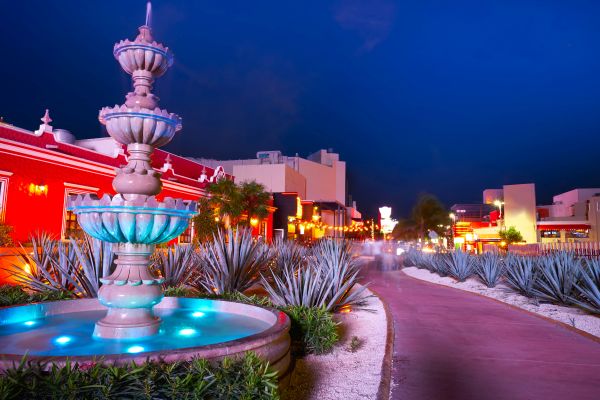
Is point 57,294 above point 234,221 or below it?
below

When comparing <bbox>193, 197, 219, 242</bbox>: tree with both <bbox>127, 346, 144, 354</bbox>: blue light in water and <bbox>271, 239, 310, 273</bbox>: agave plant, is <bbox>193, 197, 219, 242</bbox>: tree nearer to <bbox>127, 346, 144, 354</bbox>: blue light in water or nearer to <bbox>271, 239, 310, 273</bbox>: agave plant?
<bbox>271, 239, 310, 273</bbox>: agave plant

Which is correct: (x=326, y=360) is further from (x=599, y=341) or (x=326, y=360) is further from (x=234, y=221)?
(x=234, y=221)

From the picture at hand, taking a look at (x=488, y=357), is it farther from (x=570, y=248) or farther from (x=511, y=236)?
(x=511, y=236)

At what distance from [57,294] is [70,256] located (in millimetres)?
1227

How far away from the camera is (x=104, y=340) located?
4.72 metres

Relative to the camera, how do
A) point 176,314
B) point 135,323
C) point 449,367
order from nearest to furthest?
1. point 135,323
2. point 449,367
3. point 176,314


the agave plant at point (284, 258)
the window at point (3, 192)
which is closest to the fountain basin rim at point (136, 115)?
the agave plant at point (284, 258)

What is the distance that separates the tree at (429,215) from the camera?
169 feet

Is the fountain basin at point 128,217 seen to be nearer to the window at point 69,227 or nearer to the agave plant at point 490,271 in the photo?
the agave plant at point 490,271

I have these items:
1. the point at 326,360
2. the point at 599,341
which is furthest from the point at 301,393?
the point at 599,341

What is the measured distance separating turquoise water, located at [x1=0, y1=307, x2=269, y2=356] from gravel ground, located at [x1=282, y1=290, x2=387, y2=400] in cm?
82

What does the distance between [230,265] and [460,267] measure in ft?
33.0

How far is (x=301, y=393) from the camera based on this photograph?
4.29m

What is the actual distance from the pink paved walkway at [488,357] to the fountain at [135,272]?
5.97ft
